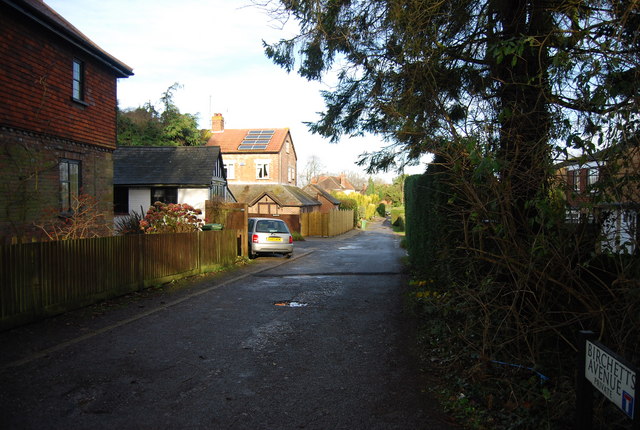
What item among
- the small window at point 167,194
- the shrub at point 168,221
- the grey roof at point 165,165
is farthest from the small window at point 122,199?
the shrub at point 168,221

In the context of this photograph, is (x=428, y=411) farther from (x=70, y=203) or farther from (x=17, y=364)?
(x=70, y=203)

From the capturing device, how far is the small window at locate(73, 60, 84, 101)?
1410cm

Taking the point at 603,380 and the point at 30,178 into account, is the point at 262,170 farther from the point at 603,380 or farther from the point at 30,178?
the point at 603,380

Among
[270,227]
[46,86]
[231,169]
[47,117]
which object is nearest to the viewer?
[46,86]

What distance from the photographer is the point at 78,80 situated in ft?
46.9

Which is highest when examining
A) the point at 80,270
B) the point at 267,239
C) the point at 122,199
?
the point at 122,199

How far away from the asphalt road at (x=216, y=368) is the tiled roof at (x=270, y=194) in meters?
28.3

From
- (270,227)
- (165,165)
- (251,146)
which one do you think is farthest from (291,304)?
(251,146)

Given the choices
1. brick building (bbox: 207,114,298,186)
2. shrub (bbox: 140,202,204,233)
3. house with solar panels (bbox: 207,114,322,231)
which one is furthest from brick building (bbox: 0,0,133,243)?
brick building (bbox: 207,114,298,186)

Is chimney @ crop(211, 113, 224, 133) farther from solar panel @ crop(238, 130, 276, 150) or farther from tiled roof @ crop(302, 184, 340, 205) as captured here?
tiled roof @ crop(302, 184, 340, 205)

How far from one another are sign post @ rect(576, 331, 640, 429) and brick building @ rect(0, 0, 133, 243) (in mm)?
12352

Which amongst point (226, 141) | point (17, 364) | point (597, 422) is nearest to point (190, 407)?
point (17, 364)

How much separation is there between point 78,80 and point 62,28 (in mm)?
1892

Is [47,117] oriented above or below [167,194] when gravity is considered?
above
